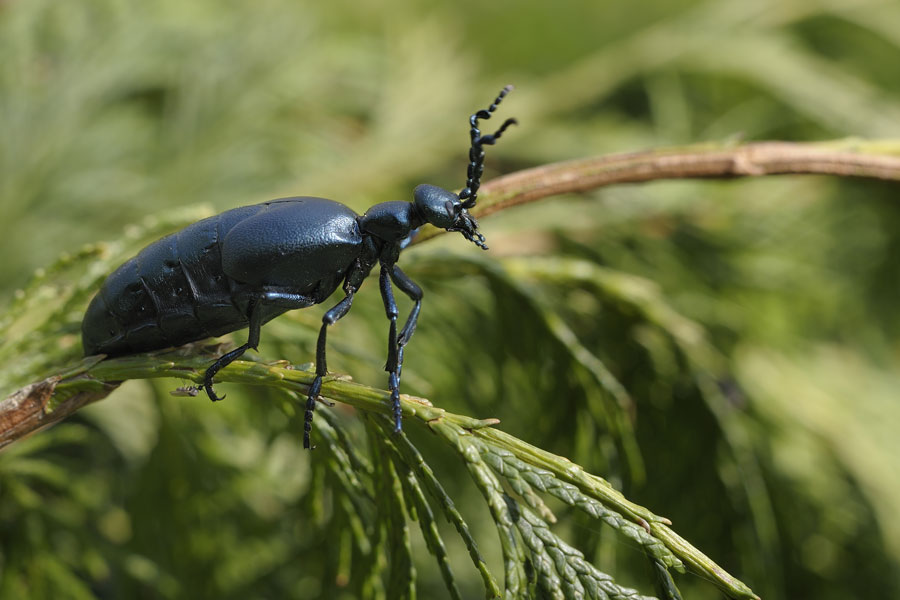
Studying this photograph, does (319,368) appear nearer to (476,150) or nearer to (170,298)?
(170,298)

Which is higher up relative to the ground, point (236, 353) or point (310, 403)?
point (236, 353)

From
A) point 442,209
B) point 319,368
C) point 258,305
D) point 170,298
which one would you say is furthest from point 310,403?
point 442,209

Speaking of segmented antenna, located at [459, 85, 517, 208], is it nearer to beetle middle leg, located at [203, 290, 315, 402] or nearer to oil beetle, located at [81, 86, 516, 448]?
oil beetle, located at [81, 86, 516, 448]

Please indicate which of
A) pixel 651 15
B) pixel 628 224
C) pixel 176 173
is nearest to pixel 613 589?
pixel 628 224

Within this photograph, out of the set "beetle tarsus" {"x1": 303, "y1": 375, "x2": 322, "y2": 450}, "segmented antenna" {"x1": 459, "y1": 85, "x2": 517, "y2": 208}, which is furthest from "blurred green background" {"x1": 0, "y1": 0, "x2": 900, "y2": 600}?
"segmented antenna" {"x1": 459, "y1": 85, "x2": 517, "y2": 208}

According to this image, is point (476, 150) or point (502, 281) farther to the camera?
point (502, 281)

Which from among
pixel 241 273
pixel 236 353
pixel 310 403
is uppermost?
pixel 241 273

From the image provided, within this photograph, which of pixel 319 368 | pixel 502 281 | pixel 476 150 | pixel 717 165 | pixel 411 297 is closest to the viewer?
pixel 319 368

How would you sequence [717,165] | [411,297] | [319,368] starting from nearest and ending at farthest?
1. [319,368]
2. [411,297]
3. [717,165]
